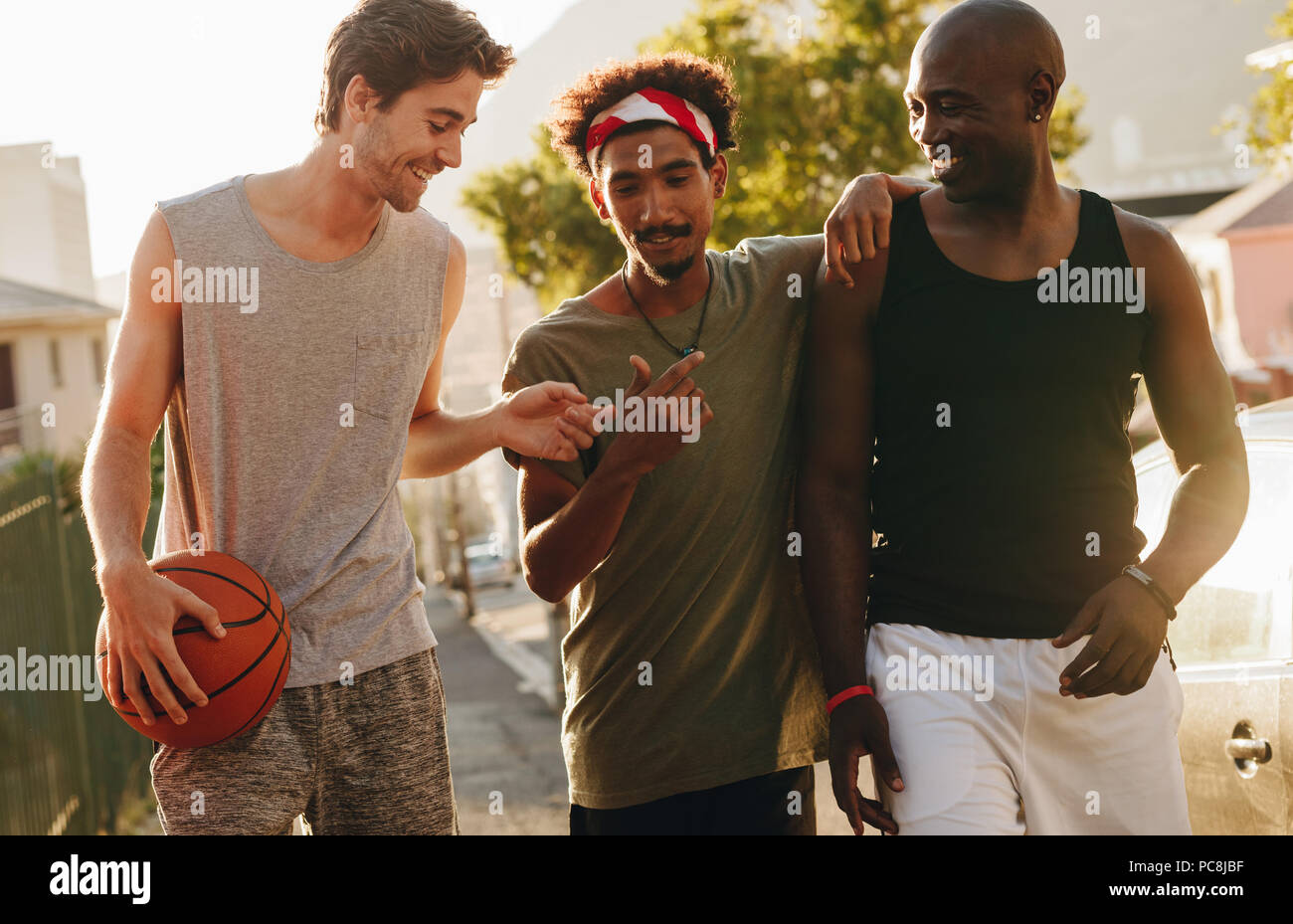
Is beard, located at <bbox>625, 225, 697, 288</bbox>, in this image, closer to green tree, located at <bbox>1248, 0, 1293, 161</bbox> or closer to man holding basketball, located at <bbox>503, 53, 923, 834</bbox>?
man holding basketball, located at <bbox>503, 53, 923, 834</bbox>

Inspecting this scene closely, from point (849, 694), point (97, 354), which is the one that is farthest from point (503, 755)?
point (97, 354)

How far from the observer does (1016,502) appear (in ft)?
9.14

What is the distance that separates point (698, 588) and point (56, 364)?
1153 inches

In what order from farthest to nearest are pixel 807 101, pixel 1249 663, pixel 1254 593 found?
pixel 807 101, pixel 1254 593, pixel 1249 663

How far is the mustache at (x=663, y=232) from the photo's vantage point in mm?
3186

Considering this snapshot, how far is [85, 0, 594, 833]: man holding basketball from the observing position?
291cm

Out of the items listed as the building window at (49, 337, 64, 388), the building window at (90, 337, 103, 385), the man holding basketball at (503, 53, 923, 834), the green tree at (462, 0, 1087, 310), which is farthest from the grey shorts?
the building window at (90, 337, 103, 385)

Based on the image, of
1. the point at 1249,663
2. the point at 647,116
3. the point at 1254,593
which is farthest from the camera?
the point at 1254,593

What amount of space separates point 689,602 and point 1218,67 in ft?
459

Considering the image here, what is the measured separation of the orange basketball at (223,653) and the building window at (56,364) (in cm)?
2864

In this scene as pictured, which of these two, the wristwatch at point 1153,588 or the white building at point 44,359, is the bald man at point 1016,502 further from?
the white building at point 44,359

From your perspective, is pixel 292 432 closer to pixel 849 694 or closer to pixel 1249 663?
pixel 849 694

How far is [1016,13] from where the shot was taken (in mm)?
2785

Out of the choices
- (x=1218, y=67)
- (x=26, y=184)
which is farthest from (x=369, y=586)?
(x=1218, y=67)
